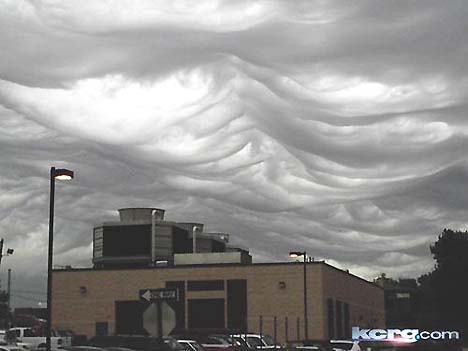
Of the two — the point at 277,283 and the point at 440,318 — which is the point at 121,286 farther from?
the point at 440,318

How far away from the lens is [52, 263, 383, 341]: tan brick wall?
7419cm

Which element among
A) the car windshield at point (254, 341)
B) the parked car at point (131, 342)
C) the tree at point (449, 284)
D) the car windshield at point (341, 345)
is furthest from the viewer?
the tree at point (449, 284)

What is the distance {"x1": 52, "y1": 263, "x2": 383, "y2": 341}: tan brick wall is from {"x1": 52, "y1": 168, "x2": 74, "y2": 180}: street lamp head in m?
51.0

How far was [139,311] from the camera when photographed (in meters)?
77.2

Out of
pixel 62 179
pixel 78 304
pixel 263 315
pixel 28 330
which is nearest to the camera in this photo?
pixel 62 179

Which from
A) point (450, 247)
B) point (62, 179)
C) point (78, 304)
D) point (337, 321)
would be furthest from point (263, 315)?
point (62, 179)

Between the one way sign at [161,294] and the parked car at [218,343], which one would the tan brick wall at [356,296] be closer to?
the parked car at [218,343]

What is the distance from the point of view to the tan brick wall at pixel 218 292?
74188 millimetres

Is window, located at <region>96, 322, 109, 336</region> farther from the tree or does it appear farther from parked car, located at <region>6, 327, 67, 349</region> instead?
the tree

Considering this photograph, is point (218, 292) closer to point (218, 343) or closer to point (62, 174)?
point (218, 343)

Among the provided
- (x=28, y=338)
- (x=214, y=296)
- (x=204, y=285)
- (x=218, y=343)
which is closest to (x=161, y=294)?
(x=218, y=343)

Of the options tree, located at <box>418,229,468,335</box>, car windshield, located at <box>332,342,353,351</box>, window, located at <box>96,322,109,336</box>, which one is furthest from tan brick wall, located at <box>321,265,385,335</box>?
car windshield, located at <box>332,342,353,351</box>

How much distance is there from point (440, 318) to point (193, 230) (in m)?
26.0

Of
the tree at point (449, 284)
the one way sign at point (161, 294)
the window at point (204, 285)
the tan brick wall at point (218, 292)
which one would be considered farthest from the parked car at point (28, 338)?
the tree at point (449, 284)
